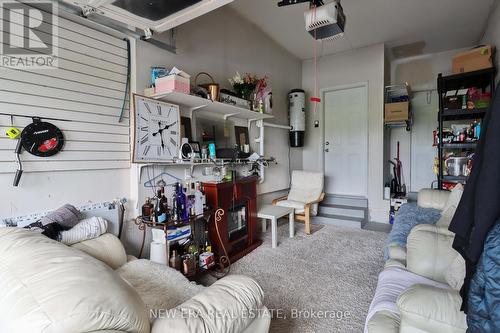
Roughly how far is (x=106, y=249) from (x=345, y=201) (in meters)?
4.10

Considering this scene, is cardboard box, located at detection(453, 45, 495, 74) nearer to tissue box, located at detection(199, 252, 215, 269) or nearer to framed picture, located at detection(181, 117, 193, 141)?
framed picture, located at detection(181, 117, 193, 141)

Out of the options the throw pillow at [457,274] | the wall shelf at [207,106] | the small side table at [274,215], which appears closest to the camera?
the throw pillow at [457,274]

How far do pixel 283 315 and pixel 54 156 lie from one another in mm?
1988

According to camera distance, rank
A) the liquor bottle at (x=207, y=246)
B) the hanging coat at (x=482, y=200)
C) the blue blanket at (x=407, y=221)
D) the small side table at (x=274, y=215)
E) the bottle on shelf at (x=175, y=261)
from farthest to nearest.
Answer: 1. the small side table at (x=274, y=215)
2. the liquor bottle at (x=207, y=246)
3. the bottle on shelf at (x=175, y=261)
4. the blue blanket at (x=407, y=221)
5. the hanging coat at (x=482, y=200)

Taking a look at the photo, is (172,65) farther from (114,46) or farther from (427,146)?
(427,146)

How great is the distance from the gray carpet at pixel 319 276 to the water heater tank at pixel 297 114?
5.63 feet

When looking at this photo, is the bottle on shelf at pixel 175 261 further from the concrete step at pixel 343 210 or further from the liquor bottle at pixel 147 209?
the concrete step at pixel 343 210

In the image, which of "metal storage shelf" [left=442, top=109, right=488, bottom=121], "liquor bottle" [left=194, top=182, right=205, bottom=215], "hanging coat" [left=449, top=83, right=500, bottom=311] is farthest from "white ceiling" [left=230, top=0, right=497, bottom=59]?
"hanging coat" [left=449, top=83, right=500, bottom=311]

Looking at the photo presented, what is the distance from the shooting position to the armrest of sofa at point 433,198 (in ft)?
9.45

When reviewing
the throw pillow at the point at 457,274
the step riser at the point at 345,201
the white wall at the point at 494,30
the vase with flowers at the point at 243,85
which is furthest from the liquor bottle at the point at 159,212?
the white wall at the point at 494,30

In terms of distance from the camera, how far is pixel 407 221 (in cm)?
238

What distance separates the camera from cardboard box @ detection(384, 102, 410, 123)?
419 cm

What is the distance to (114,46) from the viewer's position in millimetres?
2104

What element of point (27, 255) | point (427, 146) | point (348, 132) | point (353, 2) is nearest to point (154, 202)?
point (27, 255)
